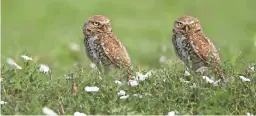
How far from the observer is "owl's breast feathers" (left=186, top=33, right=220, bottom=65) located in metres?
11.5

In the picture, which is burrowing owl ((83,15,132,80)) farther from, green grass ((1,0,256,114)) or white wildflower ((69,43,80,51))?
white wildflower ((69,43,80,51))

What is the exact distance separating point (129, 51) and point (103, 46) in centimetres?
689

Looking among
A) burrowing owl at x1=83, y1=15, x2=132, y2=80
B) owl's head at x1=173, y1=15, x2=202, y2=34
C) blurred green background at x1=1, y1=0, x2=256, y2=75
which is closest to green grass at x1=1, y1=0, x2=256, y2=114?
blurred green background at x1=1, y1=0, x2=256, y2=75

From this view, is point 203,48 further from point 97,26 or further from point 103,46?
point 97,26

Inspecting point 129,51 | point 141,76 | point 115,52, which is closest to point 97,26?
point 115,52

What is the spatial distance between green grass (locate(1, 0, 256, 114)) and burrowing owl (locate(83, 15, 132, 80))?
27cm

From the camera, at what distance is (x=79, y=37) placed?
2012 cm

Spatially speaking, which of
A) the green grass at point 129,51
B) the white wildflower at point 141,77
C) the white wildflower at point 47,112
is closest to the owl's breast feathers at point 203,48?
the green grass at point 129,51

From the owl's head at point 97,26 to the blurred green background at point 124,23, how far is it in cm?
551

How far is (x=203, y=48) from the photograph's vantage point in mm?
11648

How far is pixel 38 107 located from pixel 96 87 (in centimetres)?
77

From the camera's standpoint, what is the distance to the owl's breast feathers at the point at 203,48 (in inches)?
452

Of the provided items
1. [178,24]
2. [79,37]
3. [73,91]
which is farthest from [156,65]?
[73,91]

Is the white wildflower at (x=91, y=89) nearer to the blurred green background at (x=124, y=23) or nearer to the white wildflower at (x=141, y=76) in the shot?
the white wildflower at (x=141, y=76)
